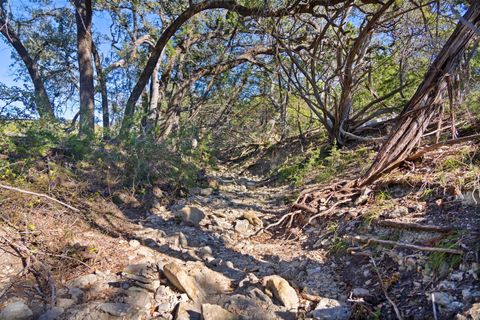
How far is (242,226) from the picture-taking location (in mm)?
3945

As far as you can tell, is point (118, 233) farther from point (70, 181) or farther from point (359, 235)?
point (359, 235)

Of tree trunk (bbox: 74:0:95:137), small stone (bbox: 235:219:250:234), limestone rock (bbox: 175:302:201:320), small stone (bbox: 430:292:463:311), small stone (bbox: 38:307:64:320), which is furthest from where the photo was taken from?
tree trunk (bbox: 74:0:95:137)

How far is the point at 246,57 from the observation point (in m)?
7.61

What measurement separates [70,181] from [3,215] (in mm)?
1117

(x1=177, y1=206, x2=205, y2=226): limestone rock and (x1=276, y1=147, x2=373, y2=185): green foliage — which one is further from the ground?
(x1=276, y1=147, x2=373, y2=185): green foliage

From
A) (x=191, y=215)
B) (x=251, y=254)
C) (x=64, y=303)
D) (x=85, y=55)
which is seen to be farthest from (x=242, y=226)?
(x=85, y=55)

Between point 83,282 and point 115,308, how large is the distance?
1.47 ft

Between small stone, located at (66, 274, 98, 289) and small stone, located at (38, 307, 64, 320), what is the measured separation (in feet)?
1.00

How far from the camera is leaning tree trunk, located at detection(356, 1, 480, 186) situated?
321 cm

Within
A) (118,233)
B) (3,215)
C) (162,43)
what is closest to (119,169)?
(118,233)

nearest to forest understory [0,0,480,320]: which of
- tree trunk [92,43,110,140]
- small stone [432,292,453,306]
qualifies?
small stone [432,292,453,306]

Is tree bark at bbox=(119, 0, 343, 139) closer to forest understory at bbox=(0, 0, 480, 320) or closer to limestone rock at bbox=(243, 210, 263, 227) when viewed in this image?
forest understory at bbox=(0, 0, 480, 320)

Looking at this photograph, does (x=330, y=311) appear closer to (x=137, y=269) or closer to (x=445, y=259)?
(x=445, y=259)

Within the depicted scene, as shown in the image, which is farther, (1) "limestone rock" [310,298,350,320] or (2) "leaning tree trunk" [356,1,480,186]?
(2) "leaning tree trunk" [356,1,480,186]
